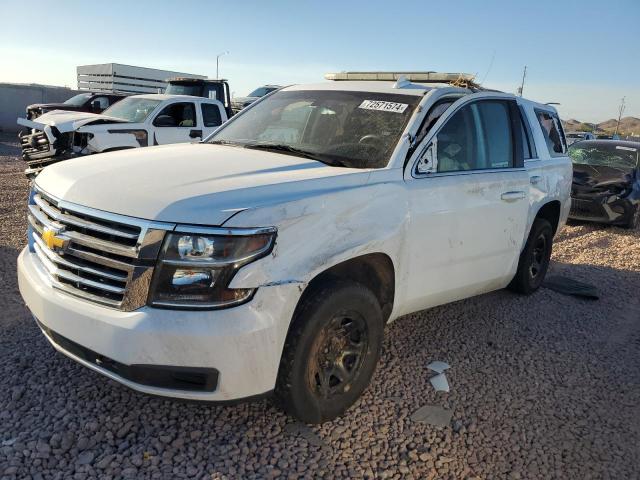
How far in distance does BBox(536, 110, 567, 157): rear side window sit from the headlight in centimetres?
391

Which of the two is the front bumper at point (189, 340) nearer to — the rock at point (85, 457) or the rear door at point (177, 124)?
the rock at point (85, 457)

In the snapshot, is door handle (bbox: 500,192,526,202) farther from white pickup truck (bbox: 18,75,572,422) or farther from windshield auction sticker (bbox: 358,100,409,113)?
windshield auction sticker (bbox: 358,100,409,113)

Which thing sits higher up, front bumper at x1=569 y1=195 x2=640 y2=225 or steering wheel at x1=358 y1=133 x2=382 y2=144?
steering wheel at x1=358 y1=133 x2=382 y2=144

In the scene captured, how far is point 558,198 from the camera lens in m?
5.34

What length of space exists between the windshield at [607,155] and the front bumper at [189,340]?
956 centimetres

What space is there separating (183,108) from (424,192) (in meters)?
8.63

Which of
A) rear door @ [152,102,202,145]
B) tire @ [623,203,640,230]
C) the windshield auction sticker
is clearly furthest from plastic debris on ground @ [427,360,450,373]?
rear door @ [152,102,202,145]

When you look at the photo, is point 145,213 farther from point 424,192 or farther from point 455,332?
point 455,332

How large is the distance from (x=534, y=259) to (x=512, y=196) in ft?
4.42

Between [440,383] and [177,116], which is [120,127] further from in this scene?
[440,383]

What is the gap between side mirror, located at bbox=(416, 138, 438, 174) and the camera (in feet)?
11.2

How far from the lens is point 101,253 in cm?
253

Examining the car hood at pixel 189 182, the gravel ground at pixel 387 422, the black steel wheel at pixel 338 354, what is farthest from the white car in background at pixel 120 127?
the black steel wheel at pixel 338 354

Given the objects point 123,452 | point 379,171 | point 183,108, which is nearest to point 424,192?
point 379,171
